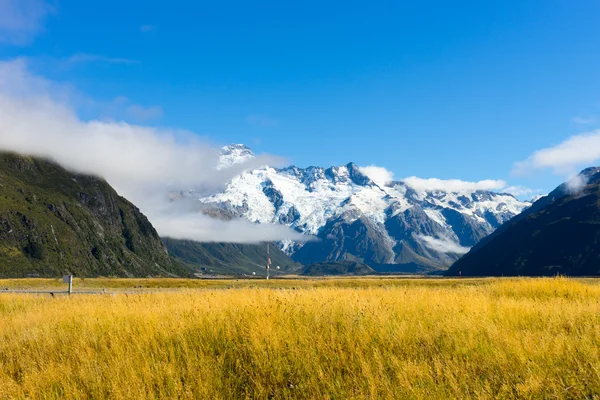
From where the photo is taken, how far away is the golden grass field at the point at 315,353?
8266mm

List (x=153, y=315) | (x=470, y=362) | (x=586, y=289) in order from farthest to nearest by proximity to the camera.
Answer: (x=586, y=289) → (x=153, y=315) → (x=470, y=362)

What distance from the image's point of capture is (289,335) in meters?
10.5

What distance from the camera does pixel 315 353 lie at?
9586 mm

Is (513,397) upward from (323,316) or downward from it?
downward

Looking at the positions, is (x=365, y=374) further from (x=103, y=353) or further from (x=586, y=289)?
(x=586, y=289)

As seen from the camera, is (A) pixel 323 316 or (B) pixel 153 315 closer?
(A) pixel 323 316

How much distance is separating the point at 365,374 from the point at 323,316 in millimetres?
3397

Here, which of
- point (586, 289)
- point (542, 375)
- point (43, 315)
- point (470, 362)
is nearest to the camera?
point (542, 375)

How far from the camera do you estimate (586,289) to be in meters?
18.7

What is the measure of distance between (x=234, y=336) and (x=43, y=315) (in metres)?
8.71

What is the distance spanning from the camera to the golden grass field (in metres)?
8.27

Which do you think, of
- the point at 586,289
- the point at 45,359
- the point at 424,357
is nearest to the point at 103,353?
the point at 45,359

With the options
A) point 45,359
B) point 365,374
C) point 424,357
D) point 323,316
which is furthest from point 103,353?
point 424,357

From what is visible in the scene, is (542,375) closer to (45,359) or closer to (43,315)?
(45,359)
